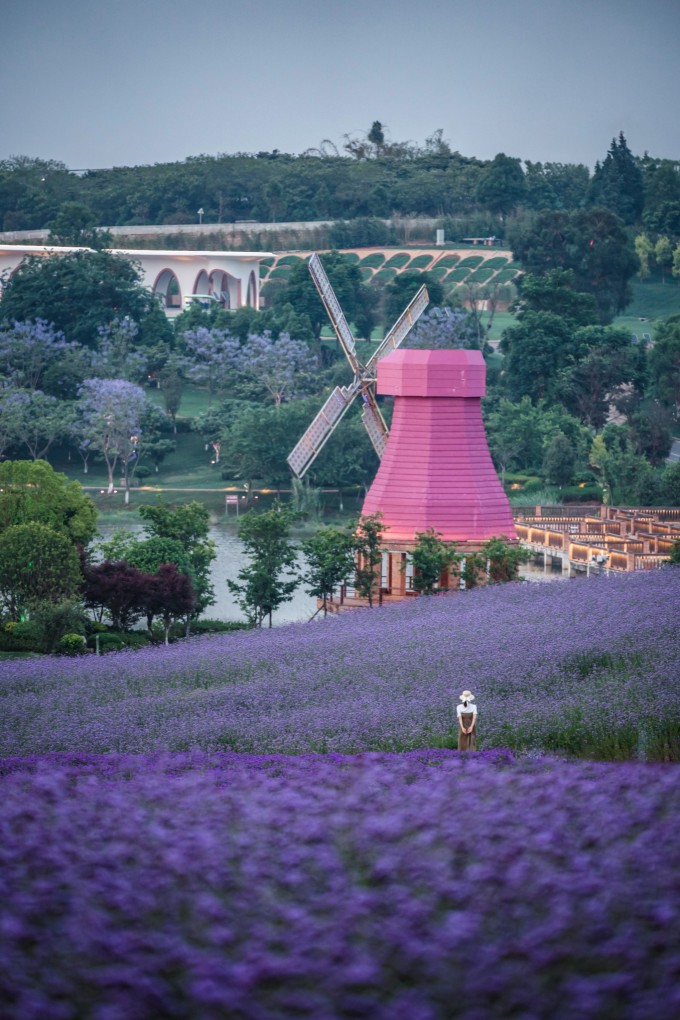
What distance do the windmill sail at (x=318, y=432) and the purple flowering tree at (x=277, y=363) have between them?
24.8 meters

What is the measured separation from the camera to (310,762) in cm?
1498

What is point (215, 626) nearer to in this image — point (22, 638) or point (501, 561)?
point (22, 638)

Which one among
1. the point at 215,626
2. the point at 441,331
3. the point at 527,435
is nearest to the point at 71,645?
the point at 215,626

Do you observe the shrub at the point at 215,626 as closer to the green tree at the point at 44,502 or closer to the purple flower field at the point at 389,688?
the green tree at the point at 44,502

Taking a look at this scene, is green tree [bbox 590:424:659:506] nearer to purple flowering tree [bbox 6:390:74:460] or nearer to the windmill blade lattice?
the windmill blade lattice

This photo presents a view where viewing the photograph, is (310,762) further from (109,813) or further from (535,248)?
(535,248)

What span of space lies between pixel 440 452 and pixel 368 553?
3487 millimetres

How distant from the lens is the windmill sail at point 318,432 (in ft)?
176

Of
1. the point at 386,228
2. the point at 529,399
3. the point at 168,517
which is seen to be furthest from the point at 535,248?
the point at 168,517

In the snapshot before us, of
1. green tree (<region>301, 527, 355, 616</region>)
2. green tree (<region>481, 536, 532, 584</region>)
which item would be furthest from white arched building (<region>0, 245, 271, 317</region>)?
green tree (<region>481, 536, 532, 584</region>)

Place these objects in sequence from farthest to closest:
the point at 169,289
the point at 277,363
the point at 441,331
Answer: the point at 169,289 → the point at 441,331 → the point at 277,363

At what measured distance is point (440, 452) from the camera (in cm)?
4256

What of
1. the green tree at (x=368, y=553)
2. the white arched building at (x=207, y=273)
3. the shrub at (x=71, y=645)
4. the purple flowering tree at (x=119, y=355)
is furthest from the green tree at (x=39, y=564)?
the white arched building at (x=207, y=273)

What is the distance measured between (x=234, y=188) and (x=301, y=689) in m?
112
